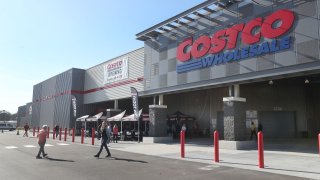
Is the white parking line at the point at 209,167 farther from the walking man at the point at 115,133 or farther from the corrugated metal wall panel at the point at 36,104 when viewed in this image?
the corrugated metal wall panel at the point at 36,104

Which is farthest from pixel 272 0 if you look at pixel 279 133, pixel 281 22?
pixel 279 133

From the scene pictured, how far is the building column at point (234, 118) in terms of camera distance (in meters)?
19.9

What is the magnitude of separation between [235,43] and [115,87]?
1828 cm

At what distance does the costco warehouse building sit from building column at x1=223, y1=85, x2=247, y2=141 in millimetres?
63

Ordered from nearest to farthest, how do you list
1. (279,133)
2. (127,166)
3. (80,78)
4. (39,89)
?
1. (127,166)
2. (279,133)
3. (80,78)
4. (39,89)

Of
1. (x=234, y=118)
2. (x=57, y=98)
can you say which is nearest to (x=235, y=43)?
(x=234, y=118)

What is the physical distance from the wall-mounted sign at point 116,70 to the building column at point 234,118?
15.1 m

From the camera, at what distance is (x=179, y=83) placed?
2436 cm

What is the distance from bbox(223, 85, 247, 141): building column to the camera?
19891 mm

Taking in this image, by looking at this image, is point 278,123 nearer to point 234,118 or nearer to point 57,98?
point 234,118

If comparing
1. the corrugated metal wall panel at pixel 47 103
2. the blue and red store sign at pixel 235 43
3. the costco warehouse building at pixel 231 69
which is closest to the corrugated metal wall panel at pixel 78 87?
the costco warehouse building at pixel 231 69

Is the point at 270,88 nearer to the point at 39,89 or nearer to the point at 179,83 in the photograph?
the point at 179,83

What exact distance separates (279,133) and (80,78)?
88.1 feet

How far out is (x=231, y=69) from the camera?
20062mm
